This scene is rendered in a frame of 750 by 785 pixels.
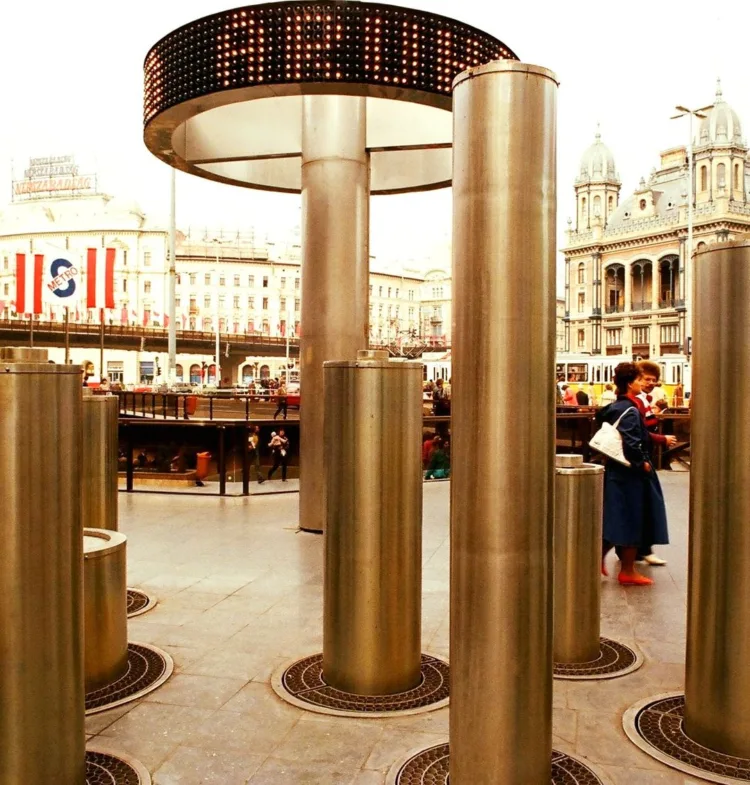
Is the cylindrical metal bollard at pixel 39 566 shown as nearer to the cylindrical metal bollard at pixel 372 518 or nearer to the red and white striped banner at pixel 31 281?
the cylindrical metal bollard at pixel 372 518

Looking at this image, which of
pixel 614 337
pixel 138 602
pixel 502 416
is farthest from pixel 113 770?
pixel 614 337

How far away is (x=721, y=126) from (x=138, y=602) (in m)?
78.2

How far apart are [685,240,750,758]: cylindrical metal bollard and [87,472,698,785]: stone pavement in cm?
36

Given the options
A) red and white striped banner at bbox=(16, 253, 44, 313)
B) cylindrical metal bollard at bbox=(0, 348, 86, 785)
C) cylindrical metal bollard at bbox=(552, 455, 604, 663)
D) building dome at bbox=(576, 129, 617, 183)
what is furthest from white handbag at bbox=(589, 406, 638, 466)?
building dome at bbox=(576, 129, 617, 183)

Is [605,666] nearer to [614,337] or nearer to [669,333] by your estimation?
[669,333]

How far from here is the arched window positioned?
7038cm

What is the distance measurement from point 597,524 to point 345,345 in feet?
12.0

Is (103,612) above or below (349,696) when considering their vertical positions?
above

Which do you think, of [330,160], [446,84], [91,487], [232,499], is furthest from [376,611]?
[232,499]

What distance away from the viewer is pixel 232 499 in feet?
32.0

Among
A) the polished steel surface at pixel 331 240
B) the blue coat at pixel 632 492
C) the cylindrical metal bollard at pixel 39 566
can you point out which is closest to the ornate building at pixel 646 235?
the polished steel surface at pixel 331 240

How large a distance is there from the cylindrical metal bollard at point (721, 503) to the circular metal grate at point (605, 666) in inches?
32.1

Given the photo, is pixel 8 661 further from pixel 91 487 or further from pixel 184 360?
pixel 184 360

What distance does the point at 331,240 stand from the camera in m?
7.51
